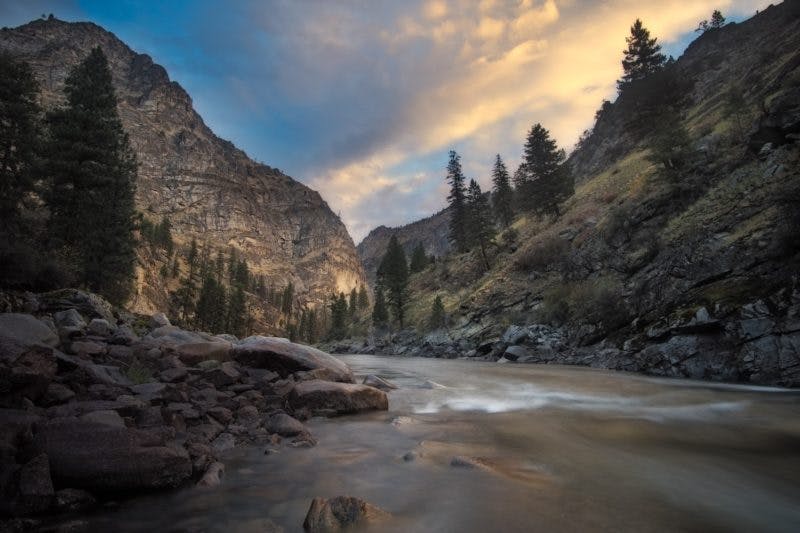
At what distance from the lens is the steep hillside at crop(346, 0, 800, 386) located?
508 inches

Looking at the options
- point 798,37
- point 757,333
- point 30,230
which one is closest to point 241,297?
point 30,230

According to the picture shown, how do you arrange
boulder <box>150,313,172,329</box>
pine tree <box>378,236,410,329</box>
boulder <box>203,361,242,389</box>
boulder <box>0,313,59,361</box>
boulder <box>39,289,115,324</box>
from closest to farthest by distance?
boulder <box>0,313,59,361</box> → boulder <box>203,361,242,389</box> → boulder <box>39,289,115,324</box> → boulder <box>150,313,172,329</box> → pine tree <box>378,236,410,329</box>

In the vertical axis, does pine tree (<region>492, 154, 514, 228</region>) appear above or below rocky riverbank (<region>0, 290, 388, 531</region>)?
above

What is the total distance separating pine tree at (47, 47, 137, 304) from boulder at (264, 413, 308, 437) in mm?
23184

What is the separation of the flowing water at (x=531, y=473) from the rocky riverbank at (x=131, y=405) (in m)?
0.41

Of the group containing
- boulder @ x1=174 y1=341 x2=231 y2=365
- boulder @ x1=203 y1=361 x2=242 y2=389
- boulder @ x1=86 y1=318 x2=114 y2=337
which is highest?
boulder @ x1=86 y1=318 x2=114 y2=337

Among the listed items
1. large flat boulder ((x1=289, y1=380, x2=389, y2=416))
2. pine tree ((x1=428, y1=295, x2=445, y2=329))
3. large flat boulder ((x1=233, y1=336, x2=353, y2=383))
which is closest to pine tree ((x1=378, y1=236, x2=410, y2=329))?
pine tree ((x1=428, y1=295, x2=445, y2=329))

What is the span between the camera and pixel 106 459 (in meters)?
4.48

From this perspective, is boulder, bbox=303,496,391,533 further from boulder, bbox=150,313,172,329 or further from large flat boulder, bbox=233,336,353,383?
boulder, bbox=150,313,172,329

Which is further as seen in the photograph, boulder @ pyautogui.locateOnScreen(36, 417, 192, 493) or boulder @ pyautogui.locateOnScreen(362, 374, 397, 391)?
boulder @ pyautogui.locateOnScreen(362, 374, 397, 391)

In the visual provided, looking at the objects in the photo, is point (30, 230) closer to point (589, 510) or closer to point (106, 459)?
point (106, 459)

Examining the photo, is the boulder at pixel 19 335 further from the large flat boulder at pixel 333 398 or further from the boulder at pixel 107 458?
the large flat boulder at pixel 333 398

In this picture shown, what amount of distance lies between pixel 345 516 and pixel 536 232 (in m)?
49.1

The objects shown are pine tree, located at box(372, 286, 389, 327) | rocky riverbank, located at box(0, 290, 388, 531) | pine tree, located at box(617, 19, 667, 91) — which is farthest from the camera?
pine tree, located at box(372, 286, 389, 327)
